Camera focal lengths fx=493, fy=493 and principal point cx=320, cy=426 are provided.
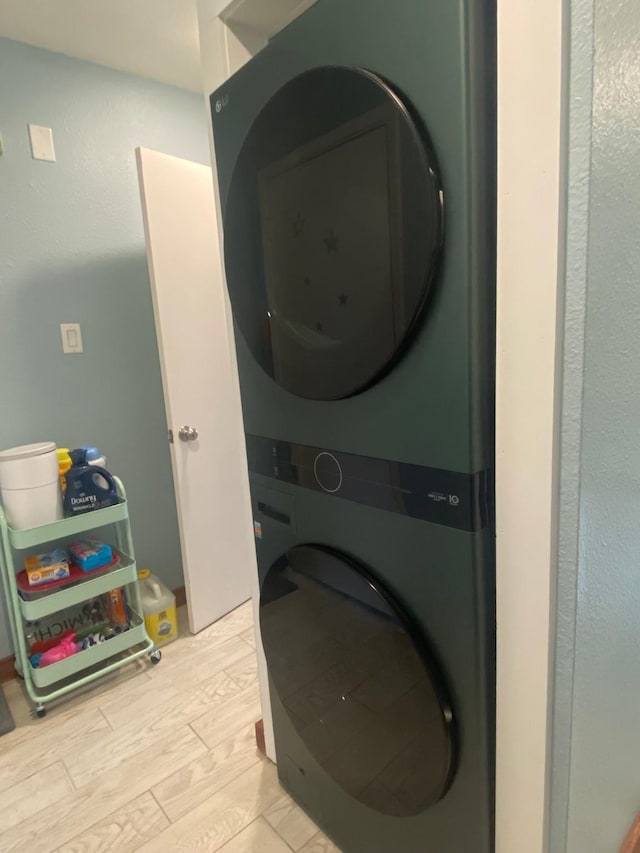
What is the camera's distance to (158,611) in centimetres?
199

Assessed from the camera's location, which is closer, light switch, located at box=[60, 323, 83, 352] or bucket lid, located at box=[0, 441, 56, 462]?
bucket lid, located at box=[0, 441, 56, 462]

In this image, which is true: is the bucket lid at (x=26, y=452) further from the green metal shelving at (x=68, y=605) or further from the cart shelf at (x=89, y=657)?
the cart shelf at (x=89, y=657)

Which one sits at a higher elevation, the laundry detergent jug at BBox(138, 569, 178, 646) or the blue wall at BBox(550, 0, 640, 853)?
the blue wall at BBox(550, 0, 640, 853)

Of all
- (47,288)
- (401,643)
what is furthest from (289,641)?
(47,288)

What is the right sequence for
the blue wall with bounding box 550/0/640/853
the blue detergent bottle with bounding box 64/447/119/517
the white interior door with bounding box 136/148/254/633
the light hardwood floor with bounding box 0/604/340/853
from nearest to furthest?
the blue wall with bounding box 550/0/640/853 → the light hardwood floor with bounding box 0/604/340/853 → the blue detergent bottle with bounding box 64/447/119/517 → the white interior door with bounding box 136/148/254/633

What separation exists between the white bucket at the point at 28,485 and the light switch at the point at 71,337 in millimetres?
454

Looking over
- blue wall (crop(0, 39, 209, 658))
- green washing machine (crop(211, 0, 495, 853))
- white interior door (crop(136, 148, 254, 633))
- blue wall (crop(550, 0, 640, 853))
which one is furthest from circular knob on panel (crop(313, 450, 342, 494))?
blue wall (crop(0, 39, 209, 658))

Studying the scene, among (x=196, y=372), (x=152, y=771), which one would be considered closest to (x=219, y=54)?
(x=196, y=372)

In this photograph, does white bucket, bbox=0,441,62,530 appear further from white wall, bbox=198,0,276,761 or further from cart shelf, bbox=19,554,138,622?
white wall, bbox=198,0,276,761

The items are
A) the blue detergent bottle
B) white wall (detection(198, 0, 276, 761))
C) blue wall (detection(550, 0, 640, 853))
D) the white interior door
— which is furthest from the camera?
the white interior door

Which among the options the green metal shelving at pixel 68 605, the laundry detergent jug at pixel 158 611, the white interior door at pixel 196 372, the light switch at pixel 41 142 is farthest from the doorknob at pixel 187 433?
the light switch at pixel 41 142

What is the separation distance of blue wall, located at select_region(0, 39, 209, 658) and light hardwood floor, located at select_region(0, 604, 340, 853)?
0.50m

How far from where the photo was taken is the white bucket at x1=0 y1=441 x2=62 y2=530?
1.60 m

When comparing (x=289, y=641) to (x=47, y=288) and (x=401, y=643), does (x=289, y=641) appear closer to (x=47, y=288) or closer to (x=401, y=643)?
(x=401, y=643)
